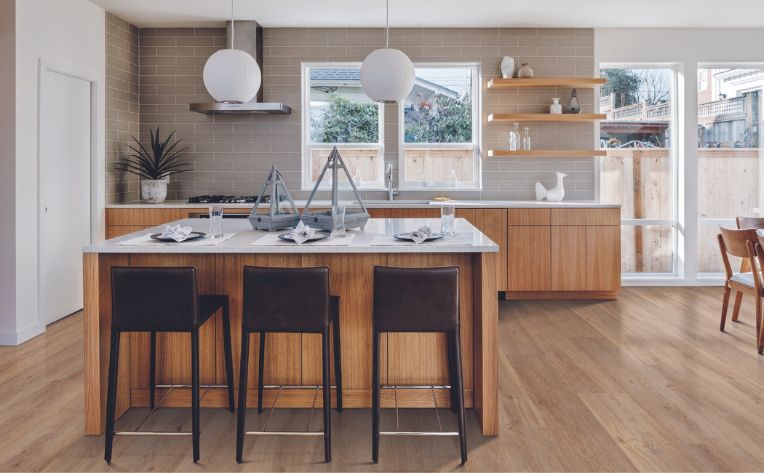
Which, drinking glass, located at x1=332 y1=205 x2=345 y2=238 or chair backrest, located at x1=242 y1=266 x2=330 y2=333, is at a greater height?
drinking glass, located at x1=332 y1=205 x2=345 y2=238

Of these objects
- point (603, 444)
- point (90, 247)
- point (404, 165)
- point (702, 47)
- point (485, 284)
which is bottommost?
point (603, 444)

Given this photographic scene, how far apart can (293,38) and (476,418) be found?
15.0 feet

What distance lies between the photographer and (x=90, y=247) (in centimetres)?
266

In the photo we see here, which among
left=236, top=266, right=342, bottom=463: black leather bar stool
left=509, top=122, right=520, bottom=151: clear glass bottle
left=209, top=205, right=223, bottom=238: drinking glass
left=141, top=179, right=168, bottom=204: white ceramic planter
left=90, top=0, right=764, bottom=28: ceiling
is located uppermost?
left=90, top=0, right=764, bottom=28: ceiling

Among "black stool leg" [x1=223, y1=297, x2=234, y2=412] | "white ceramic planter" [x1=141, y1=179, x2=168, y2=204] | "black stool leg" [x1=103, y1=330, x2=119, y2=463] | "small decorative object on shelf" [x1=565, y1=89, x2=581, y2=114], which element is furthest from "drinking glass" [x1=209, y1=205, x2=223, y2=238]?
"small decorative object on shelf" [x1=565, y1=89, x2=581, y2=114]

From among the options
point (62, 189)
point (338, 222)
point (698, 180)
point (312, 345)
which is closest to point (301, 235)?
point (338, 222)

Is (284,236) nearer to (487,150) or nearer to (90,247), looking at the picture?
(90,247)

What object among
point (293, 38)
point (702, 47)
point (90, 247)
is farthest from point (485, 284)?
point (702, 47)

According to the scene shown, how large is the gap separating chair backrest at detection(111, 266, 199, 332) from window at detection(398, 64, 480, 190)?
4.02 meters

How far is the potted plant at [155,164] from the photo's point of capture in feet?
19.2

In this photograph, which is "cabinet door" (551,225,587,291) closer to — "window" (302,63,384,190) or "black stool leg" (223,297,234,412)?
"window" (302,63,384,190)

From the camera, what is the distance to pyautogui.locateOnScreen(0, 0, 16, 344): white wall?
14.0 feet

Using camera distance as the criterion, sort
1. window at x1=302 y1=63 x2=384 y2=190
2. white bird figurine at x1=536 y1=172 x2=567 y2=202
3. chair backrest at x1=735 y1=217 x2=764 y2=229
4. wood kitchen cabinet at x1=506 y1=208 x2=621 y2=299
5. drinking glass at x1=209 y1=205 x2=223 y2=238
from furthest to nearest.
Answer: window at x1=302 y1=63 x2=384 y2=190 < white bird figurine at x1=536 y1=172 x2=567 y2=202 < wood kitchen cabinet at x1=506 y1=208 x2=621 y2=299 < chair backrest at x1=735 y1=217 x2=764 y2=229 < drinking glass at x1=209 y1=205 x2=223 y2=238

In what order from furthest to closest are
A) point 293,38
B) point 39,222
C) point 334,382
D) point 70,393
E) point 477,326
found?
point 293,38 → point 39,222 → point 70,393 → point 334,382 → point 477,326
